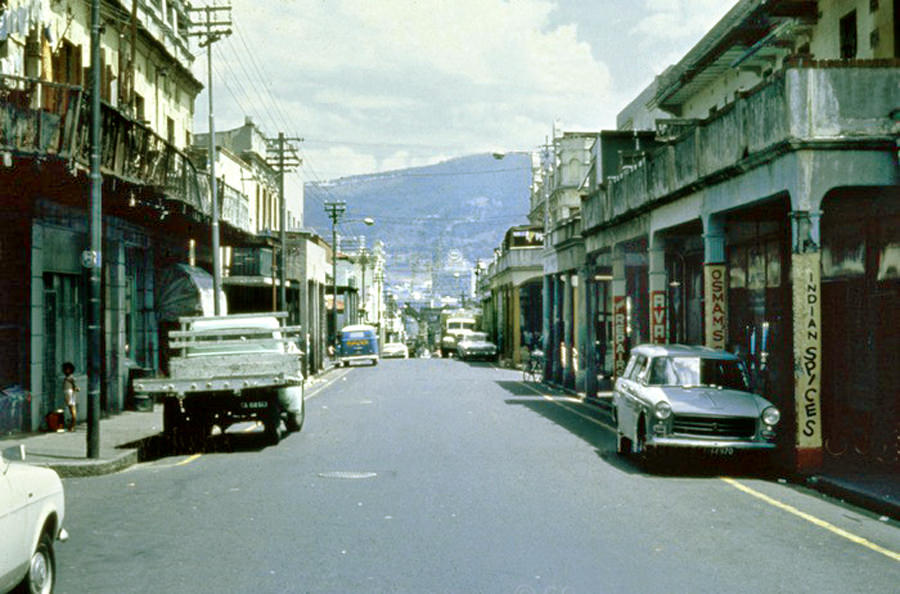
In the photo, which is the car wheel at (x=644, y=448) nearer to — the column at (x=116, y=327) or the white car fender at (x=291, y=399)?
the white car fender at (x=291, y=399)

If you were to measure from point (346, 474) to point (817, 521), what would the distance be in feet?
21.2

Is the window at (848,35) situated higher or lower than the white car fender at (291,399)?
higher

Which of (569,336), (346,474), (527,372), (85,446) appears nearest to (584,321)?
(569,336)

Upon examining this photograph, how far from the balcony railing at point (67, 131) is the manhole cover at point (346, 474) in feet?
22.5

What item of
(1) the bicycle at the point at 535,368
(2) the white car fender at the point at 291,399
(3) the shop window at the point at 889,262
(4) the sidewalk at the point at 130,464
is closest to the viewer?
(4) the sidewalk at the point at 130,464

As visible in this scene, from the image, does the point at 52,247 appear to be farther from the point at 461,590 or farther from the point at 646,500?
the point at 461,590

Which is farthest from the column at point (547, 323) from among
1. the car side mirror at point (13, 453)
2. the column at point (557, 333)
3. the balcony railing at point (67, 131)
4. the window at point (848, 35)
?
the car side mirror at point (13, 453)

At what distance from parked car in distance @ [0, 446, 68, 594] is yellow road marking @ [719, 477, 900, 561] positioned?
6882mm

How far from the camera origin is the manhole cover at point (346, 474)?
1486 centimetres

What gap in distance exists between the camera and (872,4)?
17953 millimetres

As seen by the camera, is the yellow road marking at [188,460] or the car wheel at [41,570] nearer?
the car wheel at [41,570]

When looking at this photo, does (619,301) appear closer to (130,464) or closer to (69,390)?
(69,390)

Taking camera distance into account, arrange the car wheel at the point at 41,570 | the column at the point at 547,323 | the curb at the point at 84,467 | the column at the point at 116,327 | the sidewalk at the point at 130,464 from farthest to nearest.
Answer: the column at the point at 547,323, the column at the point at 116,327, the curb at the point at 84,467, the sidewalk at the point at 130,464, the car wheel at the point at 41,570

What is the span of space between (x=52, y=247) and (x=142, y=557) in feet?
46.7
